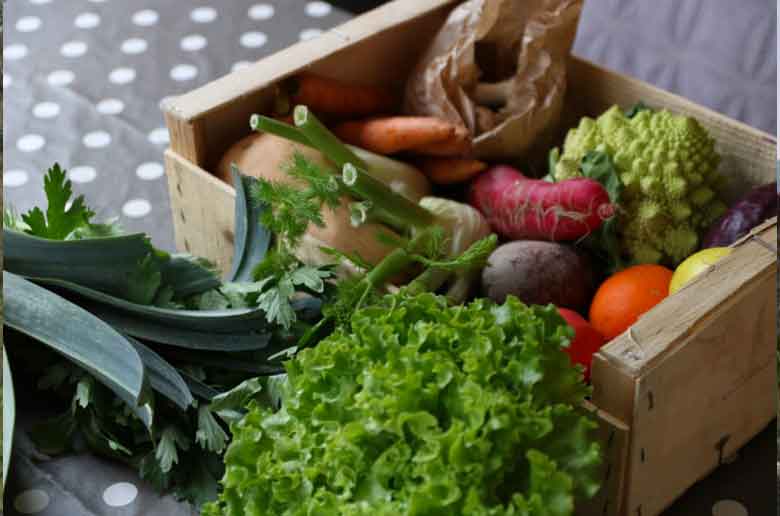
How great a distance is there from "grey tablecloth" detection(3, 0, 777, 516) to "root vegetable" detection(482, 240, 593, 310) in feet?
1.63

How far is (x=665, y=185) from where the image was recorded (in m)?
1.34

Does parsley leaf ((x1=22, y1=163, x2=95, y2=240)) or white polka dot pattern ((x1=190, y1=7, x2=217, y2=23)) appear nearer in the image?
parsley leaf ((x1=22, y1=163, x2=95, y2=240))

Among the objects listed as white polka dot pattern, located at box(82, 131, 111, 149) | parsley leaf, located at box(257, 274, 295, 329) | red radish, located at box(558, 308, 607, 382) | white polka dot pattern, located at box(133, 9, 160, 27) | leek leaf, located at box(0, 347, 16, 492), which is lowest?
white polka dot pattern, located at box(82, 131, 111, 149)

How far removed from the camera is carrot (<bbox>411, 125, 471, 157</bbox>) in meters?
1.40

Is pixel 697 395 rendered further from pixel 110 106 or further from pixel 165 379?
pixel 110 106

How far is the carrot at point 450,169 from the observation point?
4.67 feet

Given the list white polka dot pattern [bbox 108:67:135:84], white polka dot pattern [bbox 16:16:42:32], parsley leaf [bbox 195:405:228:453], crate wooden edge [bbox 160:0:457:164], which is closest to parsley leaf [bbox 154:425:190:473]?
parsley leaf [bbox 195:405:228:453]

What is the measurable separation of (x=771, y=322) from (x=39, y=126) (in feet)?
3.64

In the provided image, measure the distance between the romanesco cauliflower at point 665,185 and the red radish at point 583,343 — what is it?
0.21 metres

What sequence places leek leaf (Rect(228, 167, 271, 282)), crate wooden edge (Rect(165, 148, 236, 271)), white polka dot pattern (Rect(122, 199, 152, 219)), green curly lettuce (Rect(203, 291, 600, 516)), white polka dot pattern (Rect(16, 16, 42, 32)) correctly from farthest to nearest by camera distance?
1. white polka dot pattern (Rect(16, 16, 42, 32))
2. white polka dot pattern (Rect(122, 199, 152, 219))
3. crate wooden edge (Rect(165, 148, 236, 271))
4. leek leaf (Rect(228, 167, 271, 282))
5. green curly lettuce (Rect(203, 291, 600, 516))

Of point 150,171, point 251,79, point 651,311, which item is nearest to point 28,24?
Result: point 150,171

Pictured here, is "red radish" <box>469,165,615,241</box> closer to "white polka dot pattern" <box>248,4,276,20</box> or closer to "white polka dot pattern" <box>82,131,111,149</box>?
"white polka dot pattern" <box>82,131,111,149</box>

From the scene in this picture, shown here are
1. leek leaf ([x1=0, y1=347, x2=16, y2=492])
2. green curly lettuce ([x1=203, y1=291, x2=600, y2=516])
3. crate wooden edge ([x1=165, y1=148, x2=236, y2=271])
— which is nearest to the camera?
green curly lettuce ([x1=203, y1=291, x2=600, y2=516])

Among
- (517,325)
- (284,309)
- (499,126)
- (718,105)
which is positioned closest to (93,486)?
(284,309)
